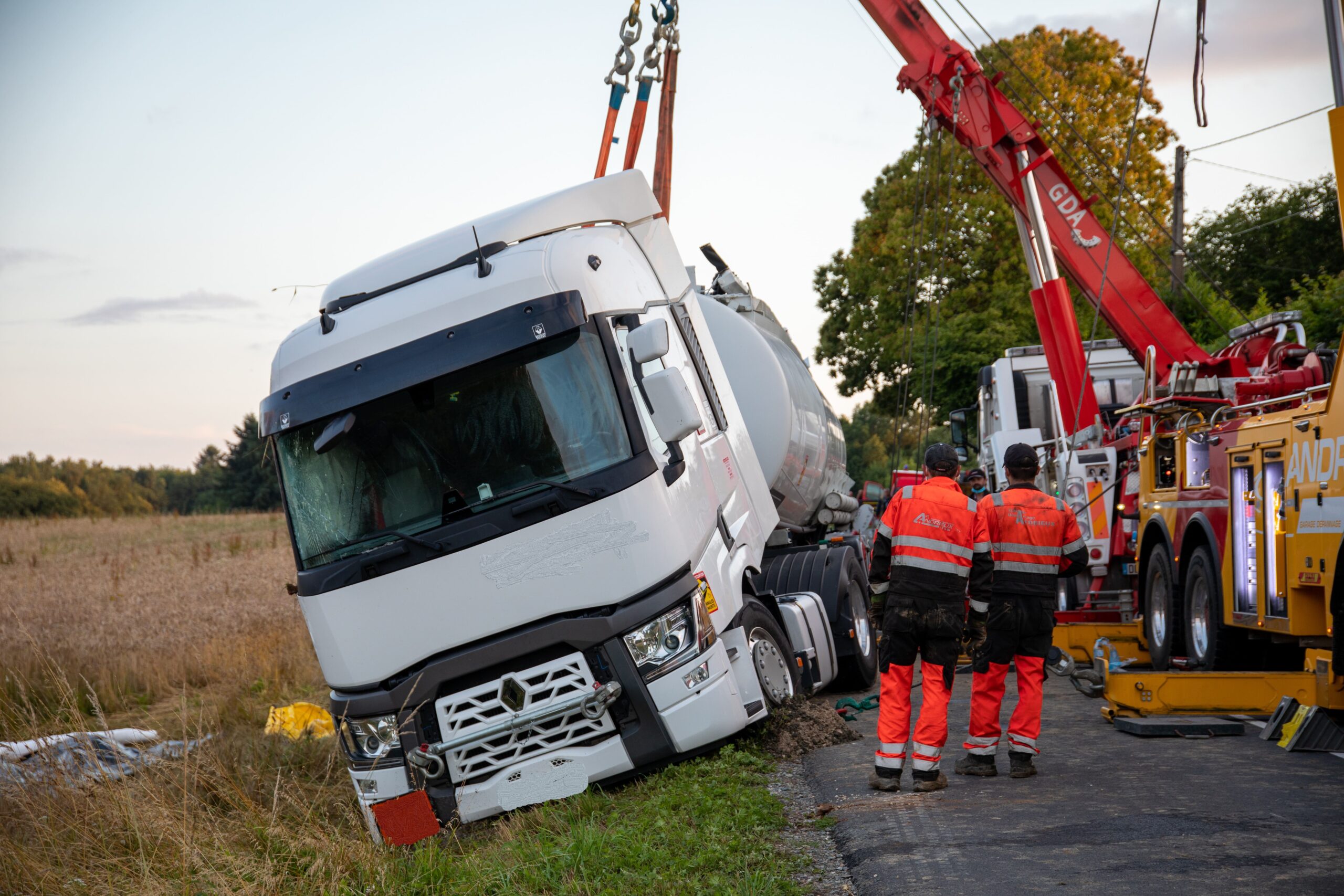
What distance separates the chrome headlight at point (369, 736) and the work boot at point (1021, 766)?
3117 millimetres

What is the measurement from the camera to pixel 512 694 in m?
5.89

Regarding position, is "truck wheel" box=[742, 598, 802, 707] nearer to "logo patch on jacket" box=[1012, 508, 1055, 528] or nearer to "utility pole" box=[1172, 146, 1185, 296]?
"logo patch on jacket" box=[1012, 508, 1055, 528]

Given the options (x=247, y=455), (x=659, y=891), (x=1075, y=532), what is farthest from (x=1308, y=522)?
(x=247, y=455)

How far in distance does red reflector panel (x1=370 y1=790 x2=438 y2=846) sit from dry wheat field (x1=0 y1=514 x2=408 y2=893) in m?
0.14

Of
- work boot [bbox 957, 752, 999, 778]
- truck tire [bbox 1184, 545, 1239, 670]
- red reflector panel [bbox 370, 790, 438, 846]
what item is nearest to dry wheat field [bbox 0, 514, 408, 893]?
red reflector panel [bbox 370, 790, 438, 846]

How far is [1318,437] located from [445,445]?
15.4ft

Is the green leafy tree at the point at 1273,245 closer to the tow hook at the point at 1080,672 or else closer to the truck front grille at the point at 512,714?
the tow hook at the point at 1080,672

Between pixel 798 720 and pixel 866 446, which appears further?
pixel 866 446

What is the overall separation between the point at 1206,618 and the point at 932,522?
3.74 m

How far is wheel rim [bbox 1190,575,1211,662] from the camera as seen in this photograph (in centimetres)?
870

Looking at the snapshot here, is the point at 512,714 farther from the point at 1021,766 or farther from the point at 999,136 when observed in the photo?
the point at 999,136

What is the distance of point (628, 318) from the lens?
21.1 feet

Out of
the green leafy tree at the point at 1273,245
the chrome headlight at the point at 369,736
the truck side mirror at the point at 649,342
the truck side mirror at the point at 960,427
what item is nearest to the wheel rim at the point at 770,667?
the truck side mirror at the point at 649,342

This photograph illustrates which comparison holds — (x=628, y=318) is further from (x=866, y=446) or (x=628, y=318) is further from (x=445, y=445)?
(x=866, y=446)
